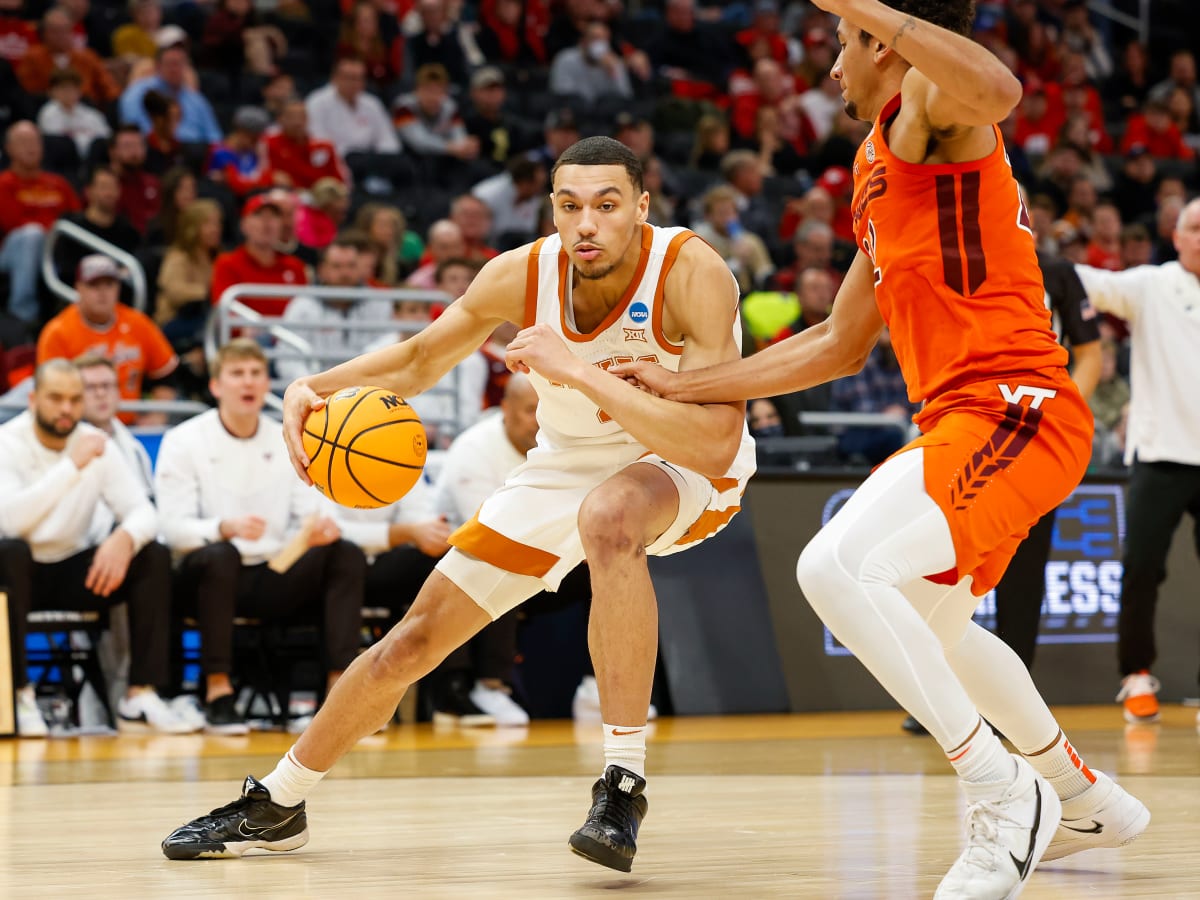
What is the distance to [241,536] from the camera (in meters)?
8.27

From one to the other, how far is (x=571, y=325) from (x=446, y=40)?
11.5 meters

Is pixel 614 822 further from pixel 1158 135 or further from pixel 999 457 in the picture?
pixel 1158 135

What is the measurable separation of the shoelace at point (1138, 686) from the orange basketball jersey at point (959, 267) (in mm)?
4941

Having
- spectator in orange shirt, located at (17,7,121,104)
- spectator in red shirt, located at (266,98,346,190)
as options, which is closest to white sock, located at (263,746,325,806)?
spectator in red shirt, located at (266,98,346,190)

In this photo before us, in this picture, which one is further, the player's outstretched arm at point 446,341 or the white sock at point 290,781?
the player's outstretched arm at point 446,341

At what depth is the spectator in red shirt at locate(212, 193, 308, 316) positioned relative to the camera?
35.9 ft

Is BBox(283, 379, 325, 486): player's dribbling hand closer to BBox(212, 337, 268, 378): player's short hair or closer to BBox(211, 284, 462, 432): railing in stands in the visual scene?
BBox(212, 337, 268, 378): player's short hair

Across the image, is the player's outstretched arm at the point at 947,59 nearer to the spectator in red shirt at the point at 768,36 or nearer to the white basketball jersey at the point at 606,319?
the white basketball jersey at the point at 606,319

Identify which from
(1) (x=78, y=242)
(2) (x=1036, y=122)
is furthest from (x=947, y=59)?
(2) (x=1036, y=122)

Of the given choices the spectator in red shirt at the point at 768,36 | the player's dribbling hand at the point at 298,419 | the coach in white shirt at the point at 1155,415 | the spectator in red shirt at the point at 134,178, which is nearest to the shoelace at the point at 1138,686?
the coach in white shirt at the point at 1155,415

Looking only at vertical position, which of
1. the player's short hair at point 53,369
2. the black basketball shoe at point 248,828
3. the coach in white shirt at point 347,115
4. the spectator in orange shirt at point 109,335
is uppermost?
the coach in white shirt at point 347,115

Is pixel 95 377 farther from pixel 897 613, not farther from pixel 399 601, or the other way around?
pixel 897 613

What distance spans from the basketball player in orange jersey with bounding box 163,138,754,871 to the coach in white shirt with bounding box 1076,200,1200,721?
13.5ft

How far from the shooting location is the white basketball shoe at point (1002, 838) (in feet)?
11.5
